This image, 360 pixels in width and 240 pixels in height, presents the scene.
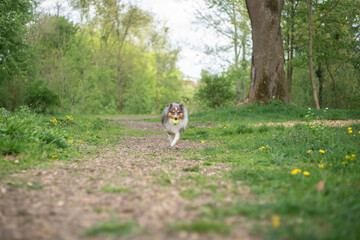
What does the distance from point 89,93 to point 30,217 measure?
2415cm

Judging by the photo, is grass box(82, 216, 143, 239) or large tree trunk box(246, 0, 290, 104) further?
large tree trunk box(246, 0, 290, 104)

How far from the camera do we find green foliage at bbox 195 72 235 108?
1031 inches

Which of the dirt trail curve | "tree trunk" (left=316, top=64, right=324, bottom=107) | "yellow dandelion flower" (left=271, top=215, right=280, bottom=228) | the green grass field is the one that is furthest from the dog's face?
"tree trunk" (left=316, top=64, right=324, bottom=107)

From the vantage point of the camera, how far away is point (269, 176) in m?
4.64

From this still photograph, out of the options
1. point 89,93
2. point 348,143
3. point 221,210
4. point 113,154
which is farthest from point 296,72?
point 221,210

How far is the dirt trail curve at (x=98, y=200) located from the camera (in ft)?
9.44

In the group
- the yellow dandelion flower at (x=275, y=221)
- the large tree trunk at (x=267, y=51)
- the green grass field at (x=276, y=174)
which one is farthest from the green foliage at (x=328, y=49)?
the yellow dandelion flower at (x=275, y=221)

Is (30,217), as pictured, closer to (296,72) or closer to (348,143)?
(348,143)

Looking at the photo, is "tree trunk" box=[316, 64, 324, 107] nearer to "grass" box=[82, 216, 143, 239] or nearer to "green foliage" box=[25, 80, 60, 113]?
"green foliage" box=[25, 80, 60, 113]

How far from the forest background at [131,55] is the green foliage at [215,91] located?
91 mm

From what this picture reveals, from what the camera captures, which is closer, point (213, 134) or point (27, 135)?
point (27, 135)

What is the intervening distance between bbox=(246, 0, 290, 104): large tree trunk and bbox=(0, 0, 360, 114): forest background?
3.11 meters

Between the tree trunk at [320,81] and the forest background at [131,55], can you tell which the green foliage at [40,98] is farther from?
the tree trunk at [320,81]

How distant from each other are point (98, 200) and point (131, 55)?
35483mm
